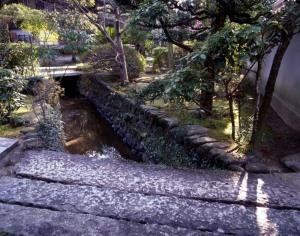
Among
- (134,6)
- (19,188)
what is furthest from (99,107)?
(19,188)

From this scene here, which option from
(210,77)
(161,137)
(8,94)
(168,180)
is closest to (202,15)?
(210,77)

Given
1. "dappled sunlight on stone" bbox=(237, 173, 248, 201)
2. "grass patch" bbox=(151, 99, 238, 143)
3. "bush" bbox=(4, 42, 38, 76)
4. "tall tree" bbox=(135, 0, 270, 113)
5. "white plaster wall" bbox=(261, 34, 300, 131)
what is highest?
"tall tree" bbox=(135, 0, 270, 113)

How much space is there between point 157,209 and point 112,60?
25.2 feet

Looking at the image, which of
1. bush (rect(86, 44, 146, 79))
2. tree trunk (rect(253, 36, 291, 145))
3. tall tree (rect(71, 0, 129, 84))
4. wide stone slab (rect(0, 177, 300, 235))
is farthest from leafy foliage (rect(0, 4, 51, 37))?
tree trunk (rect(253, 36, 291, 145))

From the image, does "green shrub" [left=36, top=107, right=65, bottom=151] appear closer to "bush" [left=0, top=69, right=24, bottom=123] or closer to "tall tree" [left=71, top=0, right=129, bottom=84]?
"bush" [left=0, top=69, right=24, bottom=123]

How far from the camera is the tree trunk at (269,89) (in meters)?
4.08

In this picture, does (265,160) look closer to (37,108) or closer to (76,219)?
(76,219)

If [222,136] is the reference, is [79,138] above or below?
below

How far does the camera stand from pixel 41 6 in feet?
56.4

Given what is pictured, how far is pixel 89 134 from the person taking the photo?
8250mm

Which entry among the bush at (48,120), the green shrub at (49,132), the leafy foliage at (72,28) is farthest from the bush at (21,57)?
the green shrub at (49,132)

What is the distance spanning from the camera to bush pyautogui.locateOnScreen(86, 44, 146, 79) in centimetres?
1006

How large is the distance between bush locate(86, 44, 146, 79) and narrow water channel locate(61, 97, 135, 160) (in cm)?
157

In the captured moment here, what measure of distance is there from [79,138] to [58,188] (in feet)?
13.9
